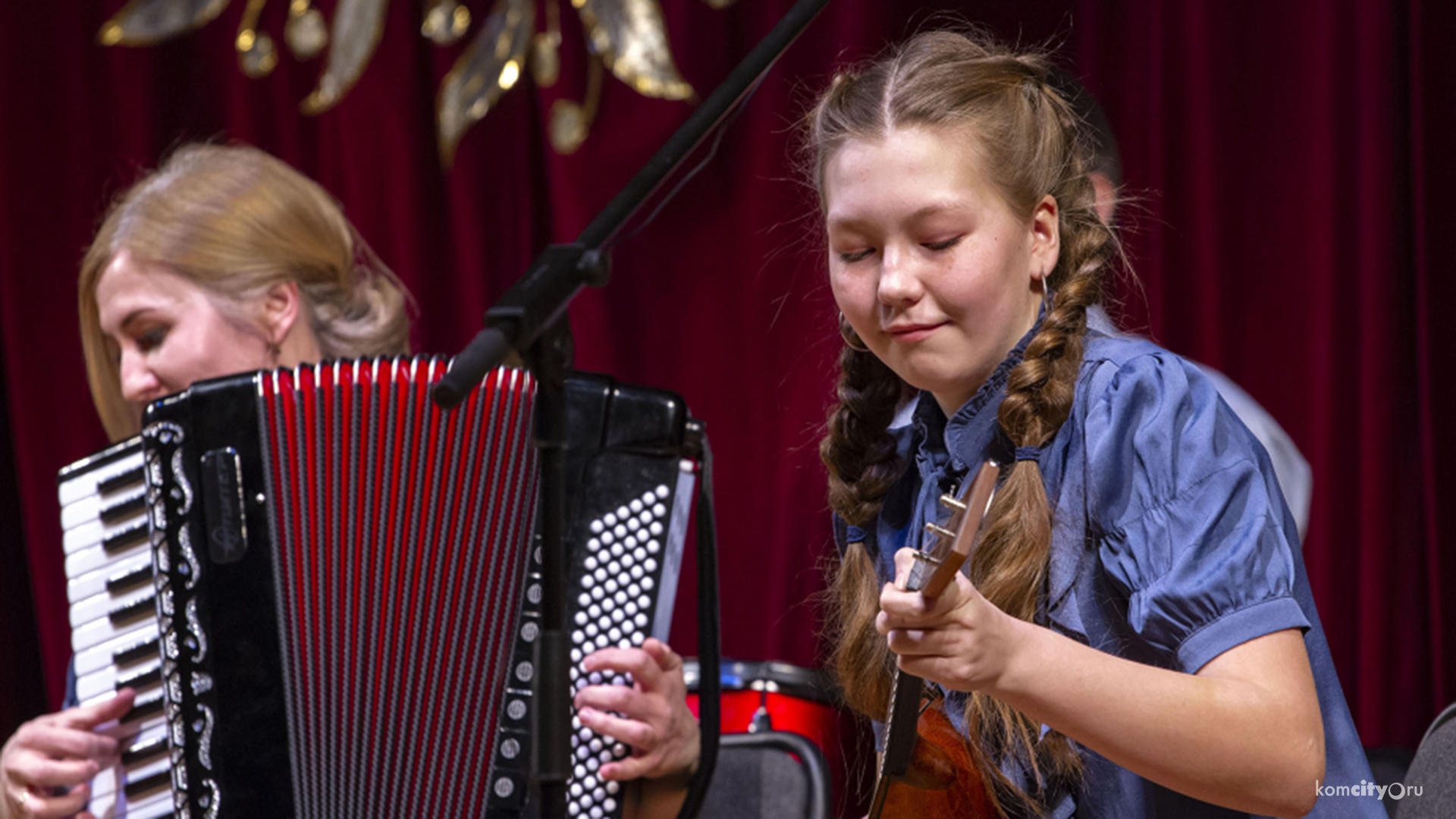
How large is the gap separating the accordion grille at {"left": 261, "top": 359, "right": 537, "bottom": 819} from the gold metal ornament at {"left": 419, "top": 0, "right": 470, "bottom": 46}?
1434 mm

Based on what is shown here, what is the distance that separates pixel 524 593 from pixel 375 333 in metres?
0.80

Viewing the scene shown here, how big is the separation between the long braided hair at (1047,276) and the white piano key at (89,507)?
0.90 metres

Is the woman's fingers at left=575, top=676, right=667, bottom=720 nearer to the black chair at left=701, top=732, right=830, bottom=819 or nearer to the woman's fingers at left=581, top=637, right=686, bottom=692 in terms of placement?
the woman's fingers at left=581, top=637, right=686, bottom=692

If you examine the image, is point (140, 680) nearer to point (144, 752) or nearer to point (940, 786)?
point (144, 752)

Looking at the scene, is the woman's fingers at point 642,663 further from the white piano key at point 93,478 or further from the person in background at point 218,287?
the person in background at point 218,287

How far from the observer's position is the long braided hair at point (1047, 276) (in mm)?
1218

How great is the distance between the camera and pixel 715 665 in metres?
1.37

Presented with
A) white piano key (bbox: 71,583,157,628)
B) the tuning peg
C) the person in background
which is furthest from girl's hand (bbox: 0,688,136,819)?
the tuning peg

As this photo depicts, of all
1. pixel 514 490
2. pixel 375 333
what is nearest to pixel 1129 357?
pixel 514 490

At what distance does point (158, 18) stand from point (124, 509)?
1.64m

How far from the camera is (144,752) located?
164cm

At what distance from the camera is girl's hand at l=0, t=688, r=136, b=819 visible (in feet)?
5.39

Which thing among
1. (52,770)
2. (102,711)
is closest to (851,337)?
(102,711)

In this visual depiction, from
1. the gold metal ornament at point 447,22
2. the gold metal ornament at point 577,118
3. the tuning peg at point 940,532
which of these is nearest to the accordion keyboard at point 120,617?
the tuning peg at point 940,532
